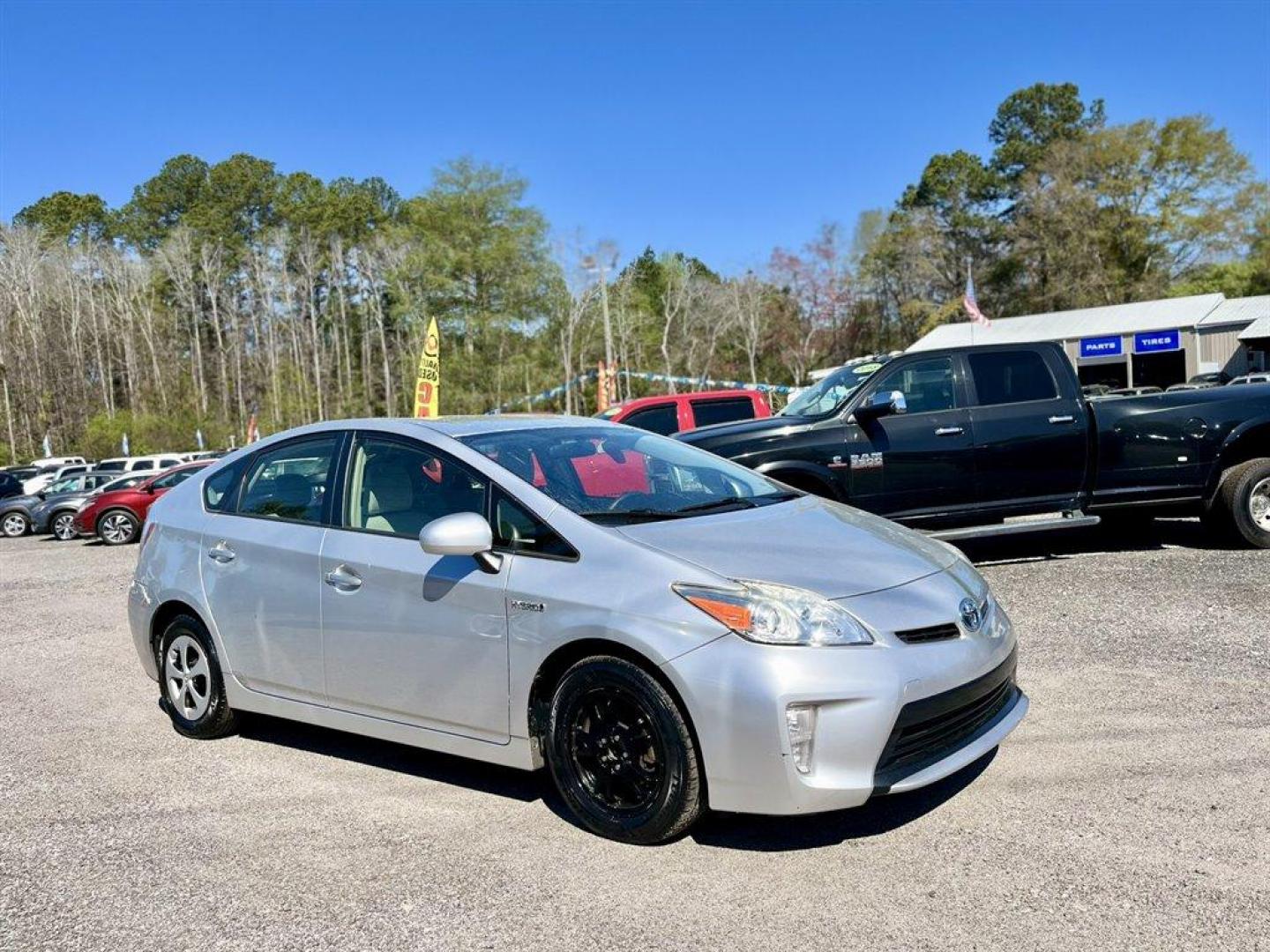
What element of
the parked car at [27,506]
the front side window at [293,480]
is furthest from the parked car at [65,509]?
the front side window at [293,480]

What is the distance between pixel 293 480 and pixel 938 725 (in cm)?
323

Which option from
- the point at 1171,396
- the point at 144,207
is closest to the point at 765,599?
the point at 1171,396

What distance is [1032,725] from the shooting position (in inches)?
194

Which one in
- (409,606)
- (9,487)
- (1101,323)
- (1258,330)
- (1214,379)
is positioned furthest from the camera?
(1101,323)

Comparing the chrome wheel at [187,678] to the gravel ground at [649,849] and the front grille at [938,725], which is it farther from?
the front grille at [938,725]

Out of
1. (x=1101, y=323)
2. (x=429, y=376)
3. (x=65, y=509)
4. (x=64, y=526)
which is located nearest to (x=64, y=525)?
(x=64, y=526)

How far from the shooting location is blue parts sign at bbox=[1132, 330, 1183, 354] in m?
45.0

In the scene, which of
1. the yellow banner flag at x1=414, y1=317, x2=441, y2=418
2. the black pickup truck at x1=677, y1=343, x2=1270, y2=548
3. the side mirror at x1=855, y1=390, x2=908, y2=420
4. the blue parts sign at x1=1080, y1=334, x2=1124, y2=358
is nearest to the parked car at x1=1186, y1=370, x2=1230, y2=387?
the blue parts sign at x1=1080, y1=334, x2=1124, y2=358

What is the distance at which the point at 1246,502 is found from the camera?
888cm

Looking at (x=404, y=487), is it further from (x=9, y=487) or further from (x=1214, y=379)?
(x=1214, y=379)

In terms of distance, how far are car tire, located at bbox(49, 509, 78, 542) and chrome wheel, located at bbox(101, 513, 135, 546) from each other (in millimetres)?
3534

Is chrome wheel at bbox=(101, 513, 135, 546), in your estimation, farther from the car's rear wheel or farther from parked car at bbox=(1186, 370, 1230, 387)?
parked car at bbox=(1186, 370, 1230, 387)

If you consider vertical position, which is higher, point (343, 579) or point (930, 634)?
point (343, 579)

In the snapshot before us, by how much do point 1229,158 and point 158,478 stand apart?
192 feet
